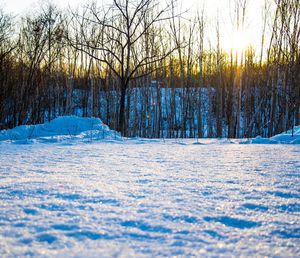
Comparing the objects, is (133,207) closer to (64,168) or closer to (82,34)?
(64,168)

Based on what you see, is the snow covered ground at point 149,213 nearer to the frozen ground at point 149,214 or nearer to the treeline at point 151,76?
the frozen ground at point 149,214

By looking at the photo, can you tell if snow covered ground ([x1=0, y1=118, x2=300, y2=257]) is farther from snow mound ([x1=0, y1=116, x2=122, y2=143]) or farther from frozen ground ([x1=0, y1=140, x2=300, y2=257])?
snow mound ([x1=0, y1=116, x2=122, y2=143])

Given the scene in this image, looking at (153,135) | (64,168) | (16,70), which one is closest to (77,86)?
(16,70)

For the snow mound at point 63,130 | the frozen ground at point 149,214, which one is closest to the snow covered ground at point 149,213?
the frozen ground at point 149,214

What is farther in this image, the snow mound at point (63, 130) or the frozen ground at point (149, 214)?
the snow mound at point (63, 130)

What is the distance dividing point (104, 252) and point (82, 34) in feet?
38.0

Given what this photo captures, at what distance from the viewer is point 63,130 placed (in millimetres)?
5629

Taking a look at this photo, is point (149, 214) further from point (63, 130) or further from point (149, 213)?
point (63, 130)

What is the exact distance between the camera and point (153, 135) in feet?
32.3

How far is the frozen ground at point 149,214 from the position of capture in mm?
729

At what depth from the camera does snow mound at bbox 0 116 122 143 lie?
4.94 metres

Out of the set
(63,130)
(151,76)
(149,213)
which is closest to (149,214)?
(149,213)

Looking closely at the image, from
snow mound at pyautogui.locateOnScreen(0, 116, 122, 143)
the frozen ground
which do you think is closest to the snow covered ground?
the frozen ground

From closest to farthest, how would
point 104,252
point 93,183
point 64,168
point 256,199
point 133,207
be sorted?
point 104,252, point 133,207, point 256,199, point 93,183, point 64,168
